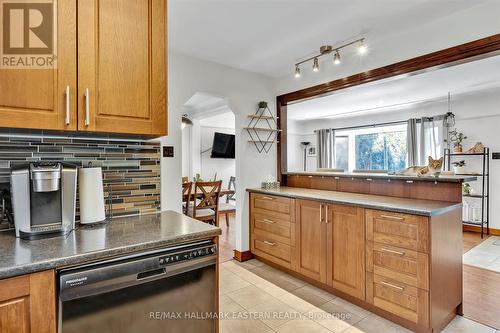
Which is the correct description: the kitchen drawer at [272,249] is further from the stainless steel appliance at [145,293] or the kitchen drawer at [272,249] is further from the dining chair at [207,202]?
the stainless steel appliance at [145,293]

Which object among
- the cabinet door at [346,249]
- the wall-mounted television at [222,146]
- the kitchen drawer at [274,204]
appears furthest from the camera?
the wall-mounted television at [222,146]

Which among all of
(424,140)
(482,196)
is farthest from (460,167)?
(424,140)

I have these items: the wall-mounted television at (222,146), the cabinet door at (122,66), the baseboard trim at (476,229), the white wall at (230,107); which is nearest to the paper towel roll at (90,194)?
the cabinet door at (122,66)

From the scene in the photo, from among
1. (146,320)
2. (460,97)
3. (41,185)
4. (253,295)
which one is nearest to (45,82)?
(41,185)

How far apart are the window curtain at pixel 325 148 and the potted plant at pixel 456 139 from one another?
2.59 metres

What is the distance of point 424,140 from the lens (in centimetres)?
541

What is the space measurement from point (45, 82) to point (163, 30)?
67 cm

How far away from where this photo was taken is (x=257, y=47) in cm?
274

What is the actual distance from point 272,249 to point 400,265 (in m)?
1.46

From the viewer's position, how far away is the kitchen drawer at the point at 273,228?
9.62 feet

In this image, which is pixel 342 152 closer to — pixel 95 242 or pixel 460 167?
pixel 460 167

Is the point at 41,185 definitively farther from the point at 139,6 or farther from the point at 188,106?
the point at 188,106

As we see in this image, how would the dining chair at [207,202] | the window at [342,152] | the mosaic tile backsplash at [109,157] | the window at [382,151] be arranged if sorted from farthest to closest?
the window at [342,152], the window at [382,151], the dining chair at [207,202], the mosaic tile backsplash at [109,157]

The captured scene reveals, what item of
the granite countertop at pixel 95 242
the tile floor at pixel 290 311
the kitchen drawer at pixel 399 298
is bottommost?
the tile floor at pixel 290 311
